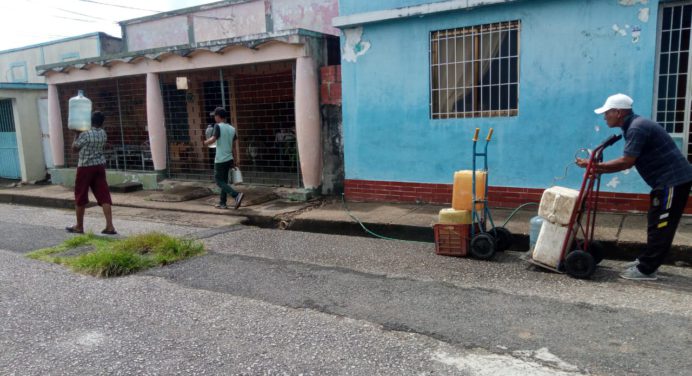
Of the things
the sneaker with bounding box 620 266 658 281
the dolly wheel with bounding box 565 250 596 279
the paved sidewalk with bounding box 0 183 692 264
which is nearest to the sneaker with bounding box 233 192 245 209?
the paved sidewalk with bounding box 0 183 692 264

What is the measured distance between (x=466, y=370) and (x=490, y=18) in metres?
5.58

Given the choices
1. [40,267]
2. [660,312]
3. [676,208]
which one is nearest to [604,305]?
[660,312]

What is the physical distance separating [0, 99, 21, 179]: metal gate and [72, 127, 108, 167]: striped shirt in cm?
824

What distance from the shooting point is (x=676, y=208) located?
4.77m

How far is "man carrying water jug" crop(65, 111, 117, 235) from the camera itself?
24.7ft

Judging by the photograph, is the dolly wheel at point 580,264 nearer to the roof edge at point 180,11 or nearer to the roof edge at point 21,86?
the roof edge at point 180,11

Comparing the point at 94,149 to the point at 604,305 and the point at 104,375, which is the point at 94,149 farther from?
the point at 604,305

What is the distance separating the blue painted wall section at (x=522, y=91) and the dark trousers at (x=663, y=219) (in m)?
2.02

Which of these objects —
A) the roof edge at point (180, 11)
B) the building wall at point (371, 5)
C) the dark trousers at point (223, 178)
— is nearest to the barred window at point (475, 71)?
the building wall at point (371, 5)

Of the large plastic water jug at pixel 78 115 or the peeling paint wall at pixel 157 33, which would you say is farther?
the peeling paint wall at pixel 157 33

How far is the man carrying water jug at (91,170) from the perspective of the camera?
24.7ft

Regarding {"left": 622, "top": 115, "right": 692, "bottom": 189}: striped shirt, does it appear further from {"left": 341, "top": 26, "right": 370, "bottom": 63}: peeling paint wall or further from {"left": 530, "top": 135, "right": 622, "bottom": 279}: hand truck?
{"left": 341, "top": 26, "right": 370, "bottom": 63}: peeling paint wall

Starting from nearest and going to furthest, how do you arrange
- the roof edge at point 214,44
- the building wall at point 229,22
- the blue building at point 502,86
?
the blue building at point 502,86 → the roof edge at point 214,44 → the building wall at point 229,22

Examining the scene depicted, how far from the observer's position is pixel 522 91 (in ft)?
23.9
